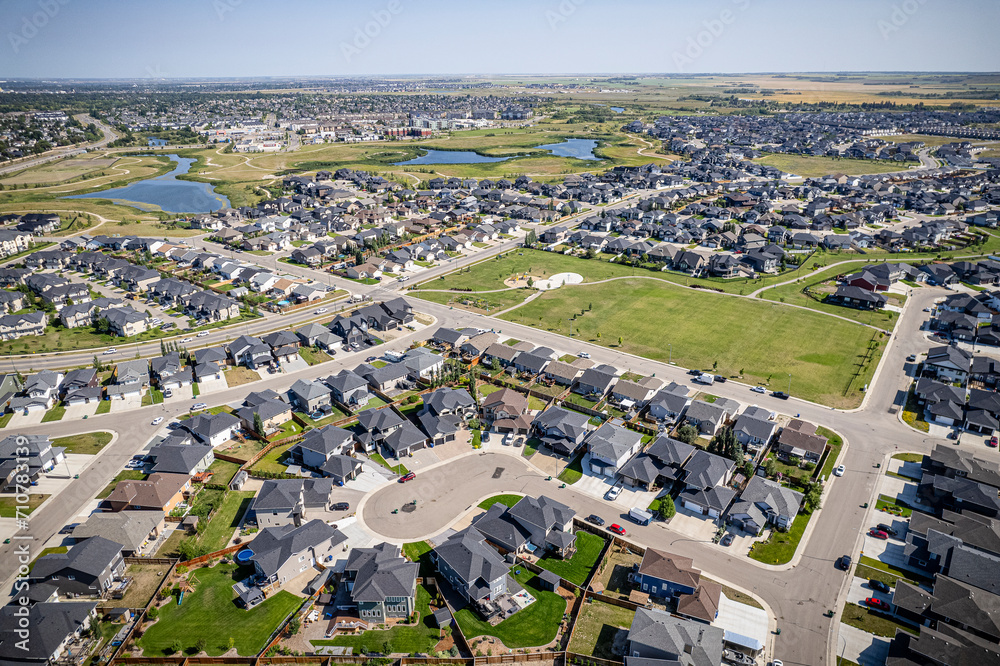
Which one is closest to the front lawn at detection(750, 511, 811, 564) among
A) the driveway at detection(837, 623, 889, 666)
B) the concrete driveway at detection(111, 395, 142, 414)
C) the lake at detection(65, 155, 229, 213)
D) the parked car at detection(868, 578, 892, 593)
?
the parked car at detection(868, 578, 892, 593)

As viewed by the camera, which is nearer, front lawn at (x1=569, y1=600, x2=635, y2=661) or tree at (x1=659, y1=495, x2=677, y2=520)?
front lawn at (x1=569, y1=600, x2=635, y2=661)

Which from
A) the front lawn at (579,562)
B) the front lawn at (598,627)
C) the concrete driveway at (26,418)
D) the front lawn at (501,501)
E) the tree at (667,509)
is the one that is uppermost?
the concrete driveway at (26,418)

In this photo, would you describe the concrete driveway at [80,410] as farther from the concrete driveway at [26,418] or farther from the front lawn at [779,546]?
the front lawn at [779,546]

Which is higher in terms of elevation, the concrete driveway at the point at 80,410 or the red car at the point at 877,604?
the concrete driveway at the point at 80,410

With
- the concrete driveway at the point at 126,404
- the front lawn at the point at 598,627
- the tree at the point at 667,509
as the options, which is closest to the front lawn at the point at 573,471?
the tree at the point at 667,509

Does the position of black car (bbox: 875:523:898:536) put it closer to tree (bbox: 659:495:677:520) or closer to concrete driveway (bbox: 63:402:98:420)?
tree (bbox: 659:495:677:520)
